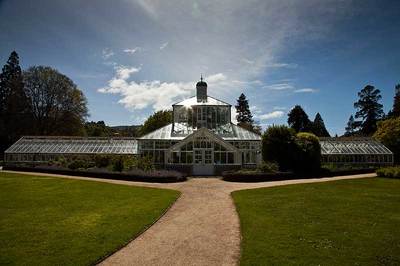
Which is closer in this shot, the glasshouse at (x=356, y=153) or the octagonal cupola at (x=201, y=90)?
the glasshouse at (x=356, y=153)

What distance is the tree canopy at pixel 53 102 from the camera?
47.0 meters

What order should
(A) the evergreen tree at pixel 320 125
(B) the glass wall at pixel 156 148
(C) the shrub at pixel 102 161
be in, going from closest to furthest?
(C) the shrub at pixel 102 161 < (B) the glass wall at pixel 156 148 < (A) the evergreen tree at pixel 320 125

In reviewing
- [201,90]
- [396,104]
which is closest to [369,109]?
[396,104]

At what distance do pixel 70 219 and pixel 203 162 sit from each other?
20.5 metres

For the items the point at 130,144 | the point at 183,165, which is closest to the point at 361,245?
the point at 183,165

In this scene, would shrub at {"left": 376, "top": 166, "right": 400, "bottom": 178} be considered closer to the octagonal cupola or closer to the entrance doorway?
the entrance doorway

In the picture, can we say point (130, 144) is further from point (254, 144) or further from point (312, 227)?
point (312, 227)

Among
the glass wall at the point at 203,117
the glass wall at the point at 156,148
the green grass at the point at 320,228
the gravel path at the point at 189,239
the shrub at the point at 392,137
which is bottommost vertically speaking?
the gravel path at the point at 189,239

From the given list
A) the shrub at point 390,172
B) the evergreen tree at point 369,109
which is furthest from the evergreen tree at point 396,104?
the shrub at point 390,172

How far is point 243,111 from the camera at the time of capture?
245ft

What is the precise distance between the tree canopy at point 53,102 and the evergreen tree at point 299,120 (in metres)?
44.0

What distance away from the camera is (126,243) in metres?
9.55

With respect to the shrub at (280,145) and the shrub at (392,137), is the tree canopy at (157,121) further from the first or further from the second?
the shrub at (392,137)

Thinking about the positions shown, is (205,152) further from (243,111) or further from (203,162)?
(243,111)
